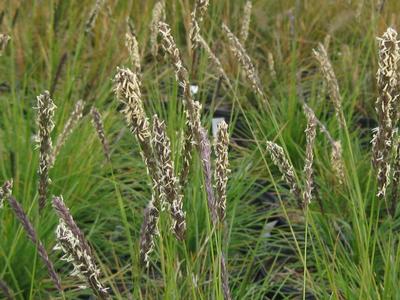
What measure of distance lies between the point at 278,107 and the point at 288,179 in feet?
6.65

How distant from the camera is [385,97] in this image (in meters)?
1.28

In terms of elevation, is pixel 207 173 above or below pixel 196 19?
below

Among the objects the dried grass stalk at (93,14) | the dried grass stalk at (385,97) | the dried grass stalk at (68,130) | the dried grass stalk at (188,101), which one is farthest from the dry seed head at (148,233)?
the dried grass stalk at (93,14)

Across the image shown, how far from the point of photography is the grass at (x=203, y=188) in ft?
6.10

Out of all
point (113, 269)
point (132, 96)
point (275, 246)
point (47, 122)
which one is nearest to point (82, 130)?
point (113, 269)

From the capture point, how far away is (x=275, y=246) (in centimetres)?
250

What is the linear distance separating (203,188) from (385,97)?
21.4 inches

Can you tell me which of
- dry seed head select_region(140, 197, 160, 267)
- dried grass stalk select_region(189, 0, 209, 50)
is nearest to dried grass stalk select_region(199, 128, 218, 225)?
dry seed head select_region(140, 197, 160, 267)

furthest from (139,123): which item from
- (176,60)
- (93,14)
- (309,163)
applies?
(93,14)

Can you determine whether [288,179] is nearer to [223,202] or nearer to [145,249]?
[223,202]

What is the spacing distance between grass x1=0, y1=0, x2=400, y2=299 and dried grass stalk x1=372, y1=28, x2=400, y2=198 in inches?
6.3

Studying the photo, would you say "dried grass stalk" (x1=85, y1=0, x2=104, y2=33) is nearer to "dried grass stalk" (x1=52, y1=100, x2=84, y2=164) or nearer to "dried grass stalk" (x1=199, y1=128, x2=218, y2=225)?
"dried grass stalk" (x1=52, y1=100, x2=84, y2=164)

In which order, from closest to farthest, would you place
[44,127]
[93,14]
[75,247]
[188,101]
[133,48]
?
[75,247] → [188,101] → [44,127] → [133,48] → [93,14]

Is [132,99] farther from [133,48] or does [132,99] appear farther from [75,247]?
[133,48]
